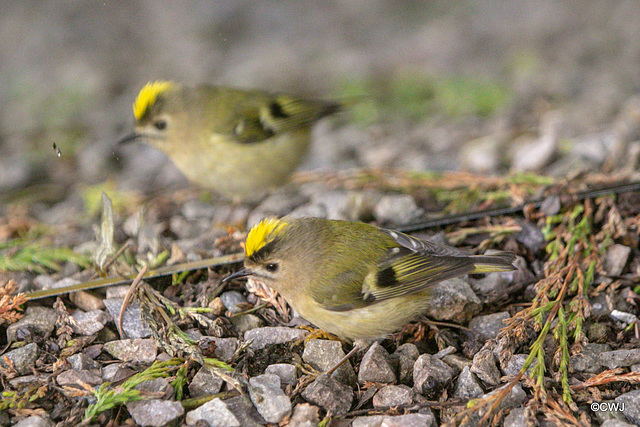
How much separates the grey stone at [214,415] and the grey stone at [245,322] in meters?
0.47

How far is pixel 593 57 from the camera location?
5656 millimetres

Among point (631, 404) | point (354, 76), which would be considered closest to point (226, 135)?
point (631, 404)

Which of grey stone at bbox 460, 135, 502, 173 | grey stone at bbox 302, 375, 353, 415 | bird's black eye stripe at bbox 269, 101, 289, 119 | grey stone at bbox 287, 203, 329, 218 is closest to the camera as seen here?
grey stone at bbox 302, 375, 353, 415

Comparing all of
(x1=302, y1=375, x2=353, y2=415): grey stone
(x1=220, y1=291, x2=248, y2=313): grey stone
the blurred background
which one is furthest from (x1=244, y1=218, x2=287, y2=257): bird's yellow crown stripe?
the blurred background

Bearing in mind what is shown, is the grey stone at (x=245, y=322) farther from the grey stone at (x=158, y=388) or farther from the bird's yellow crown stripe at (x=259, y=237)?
the grey stone at (x=158, y=388)

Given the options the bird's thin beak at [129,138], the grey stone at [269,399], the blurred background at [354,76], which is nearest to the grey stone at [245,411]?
the grey stone at [269,399]

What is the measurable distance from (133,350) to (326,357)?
0.68 metres

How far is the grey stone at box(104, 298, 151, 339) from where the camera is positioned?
2.21m

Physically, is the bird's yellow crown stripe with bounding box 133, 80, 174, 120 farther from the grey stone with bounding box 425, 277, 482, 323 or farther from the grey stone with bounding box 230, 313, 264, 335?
the grey stone with bounding box 425, 277, 482, 323

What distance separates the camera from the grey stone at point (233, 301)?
2342mm

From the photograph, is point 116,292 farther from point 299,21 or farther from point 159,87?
point 299,21

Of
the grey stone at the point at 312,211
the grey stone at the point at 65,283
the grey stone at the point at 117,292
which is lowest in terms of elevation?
the grey stone at the point at 312,211

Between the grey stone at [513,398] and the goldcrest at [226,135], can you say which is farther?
the goldcrest at [226,135]

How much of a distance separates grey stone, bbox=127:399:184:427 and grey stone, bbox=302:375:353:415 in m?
0.40
